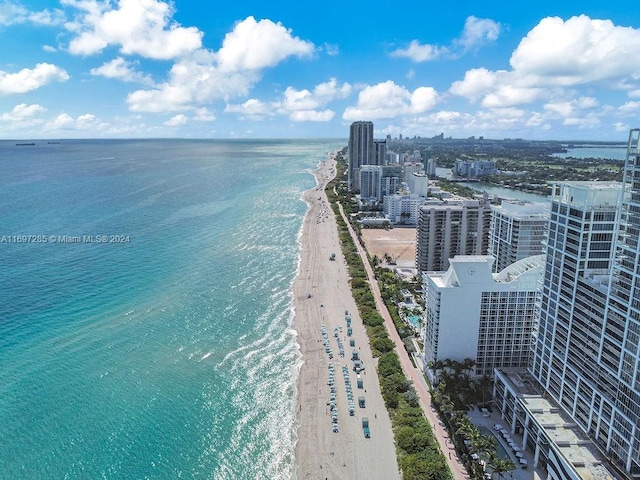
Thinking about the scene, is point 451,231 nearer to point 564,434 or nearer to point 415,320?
point 415,320

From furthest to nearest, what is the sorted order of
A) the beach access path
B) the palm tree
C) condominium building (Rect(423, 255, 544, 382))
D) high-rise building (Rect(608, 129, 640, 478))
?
condominium building (Rect(423, 255, 544, 382)) < the beach access path < the palm tree < high-rise building (Rect(608, 129, 640, 478))

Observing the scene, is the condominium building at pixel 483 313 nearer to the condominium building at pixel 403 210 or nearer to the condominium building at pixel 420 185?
the condominium building at pixel 403 210

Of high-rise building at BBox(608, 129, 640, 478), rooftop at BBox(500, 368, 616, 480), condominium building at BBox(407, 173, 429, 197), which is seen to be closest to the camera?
high-rise building at BBox(608, 129, 640, 478)

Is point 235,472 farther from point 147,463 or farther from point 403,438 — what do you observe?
point 403,438

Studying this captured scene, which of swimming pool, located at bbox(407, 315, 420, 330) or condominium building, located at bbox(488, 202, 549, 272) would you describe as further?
swimming pool, located at bbox(407, 315, 420, 330)

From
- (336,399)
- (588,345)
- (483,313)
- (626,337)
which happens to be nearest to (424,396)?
(336,399)

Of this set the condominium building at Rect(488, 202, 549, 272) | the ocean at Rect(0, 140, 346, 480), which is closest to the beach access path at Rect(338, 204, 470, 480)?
the ocean at Rect(0, 140, 346, 480)

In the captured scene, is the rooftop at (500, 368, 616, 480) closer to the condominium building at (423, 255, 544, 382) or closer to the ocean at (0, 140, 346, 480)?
the condominium building at (423, 255, 544, 382)

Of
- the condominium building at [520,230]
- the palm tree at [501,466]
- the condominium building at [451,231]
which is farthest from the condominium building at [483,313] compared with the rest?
the condominium building at [451,231]
